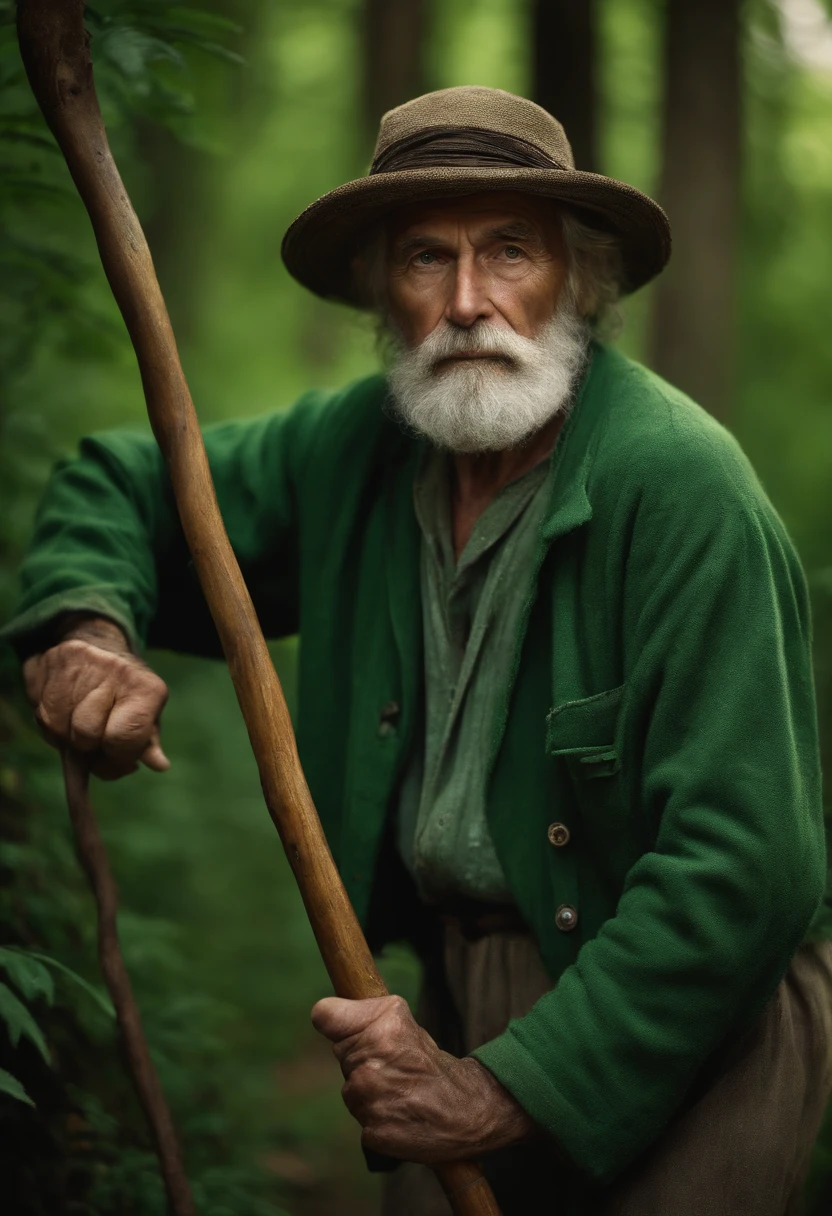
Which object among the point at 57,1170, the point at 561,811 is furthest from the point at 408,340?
the point at 57,1170

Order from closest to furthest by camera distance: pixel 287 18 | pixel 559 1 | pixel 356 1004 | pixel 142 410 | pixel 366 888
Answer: pixel 356 1004, pixel 366 888, pixel 559 1, pixel 142 410, pixel 287 18

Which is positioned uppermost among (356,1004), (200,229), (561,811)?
(200,229)

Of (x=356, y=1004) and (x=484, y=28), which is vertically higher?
(x=484, y=28)

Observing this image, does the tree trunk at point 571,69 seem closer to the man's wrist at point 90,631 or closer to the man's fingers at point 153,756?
the man's wrist at point 90,631

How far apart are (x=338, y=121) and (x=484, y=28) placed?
295cm

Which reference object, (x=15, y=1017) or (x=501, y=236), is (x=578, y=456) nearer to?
(x=501, y=236)

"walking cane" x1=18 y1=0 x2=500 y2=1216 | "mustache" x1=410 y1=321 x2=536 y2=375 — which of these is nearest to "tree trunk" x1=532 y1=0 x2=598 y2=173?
"mustache" x1=410 y1=321 x2=536 y2=375

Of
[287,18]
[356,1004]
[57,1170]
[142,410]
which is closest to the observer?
[356,1004]

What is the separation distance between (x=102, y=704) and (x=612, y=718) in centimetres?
102

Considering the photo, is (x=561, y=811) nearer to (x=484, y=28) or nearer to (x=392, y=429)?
(x=392, y=429)

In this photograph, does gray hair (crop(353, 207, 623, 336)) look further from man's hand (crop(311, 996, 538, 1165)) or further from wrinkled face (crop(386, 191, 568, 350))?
man's hand (crop(311, 996, 538, 1165))

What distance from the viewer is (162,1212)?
9.82 feet

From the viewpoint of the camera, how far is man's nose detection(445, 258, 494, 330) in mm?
2512

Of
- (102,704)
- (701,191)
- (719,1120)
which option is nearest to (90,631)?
(102,704)
